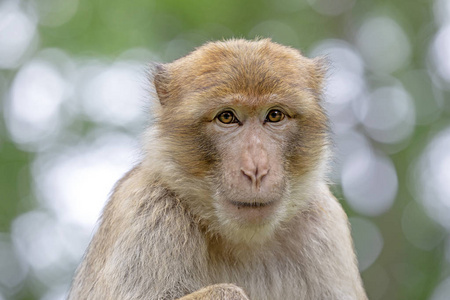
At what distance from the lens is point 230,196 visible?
467 cm

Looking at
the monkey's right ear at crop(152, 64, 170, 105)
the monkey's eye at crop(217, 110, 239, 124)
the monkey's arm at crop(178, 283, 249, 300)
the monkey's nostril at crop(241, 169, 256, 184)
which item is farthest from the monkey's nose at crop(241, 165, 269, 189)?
the monkey's right ear at crop(152, 64, 170, 105)

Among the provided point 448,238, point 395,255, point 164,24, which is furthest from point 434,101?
point 164,24

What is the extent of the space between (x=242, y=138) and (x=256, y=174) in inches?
15.0

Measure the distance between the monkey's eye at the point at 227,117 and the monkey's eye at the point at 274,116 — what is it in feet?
0.85

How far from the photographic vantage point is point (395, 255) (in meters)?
16.9

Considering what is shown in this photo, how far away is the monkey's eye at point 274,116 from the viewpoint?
16.5ft

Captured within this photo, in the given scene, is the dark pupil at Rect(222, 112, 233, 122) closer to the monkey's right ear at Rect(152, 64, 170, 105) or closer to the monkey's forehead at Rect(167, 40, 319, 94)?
the monkey's forehead at Rect(167, 40, 319, 94)

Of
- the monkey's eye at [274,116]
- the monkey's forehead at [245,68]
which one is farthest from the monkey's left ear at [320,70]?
the monkey's eye at [274,116]

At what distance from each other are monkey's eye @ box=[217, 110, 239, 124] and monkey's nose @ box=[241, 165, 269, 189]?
55cm

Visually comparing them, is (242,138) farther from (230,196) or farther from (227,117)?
(230,196)

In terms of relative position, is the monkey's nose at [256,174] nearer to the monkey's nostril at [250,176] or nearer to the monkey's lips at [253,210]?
the monkey's nostril at [250,176]

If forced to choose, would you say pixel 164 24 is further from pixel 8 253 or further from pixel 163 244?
pixel 163 244

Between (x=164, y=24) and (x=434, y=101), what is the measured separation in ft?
28.4

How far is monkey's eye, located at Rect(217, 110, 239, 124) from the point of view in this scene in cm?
498
